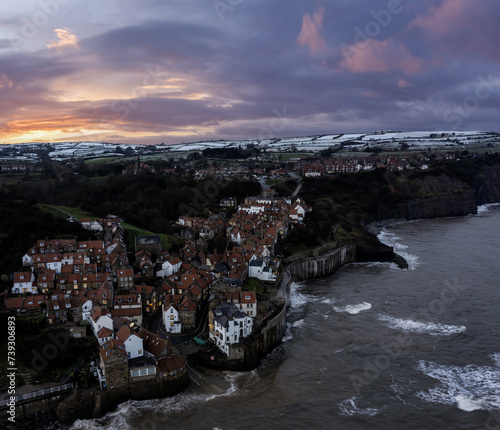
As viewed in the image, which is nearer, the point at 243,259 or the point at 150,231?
the point at 243,259

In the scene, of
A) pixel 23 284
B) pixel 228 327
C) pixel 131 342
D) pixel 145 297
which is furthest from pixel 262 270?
pixel 23 284

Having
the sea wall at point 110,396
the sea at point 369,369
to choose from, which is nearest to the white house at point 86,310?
the sea wall at point 110,396

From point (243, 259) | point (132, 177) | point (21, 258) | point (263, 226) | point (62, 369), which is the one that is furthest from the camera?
point (132, 177)

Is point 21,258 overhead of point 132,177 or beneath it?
beneath

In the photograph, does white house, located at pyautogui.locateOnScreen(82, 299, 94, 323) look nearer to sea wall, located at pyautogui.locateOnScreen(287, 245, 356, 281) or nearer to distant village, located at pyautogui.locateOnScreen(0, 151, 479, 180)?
sea wall, located at pyautogui.locateOnScreen(287, 245, 356, 281)

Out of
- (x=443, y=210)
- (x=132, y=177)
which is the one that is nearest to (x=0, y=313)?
(x=132, y=177)

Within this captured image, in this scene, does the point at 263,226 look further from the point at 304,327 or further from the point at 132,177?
the point at 132,177

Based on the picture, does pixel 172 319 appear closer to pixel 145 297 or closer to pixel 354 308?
pixel 145 297
